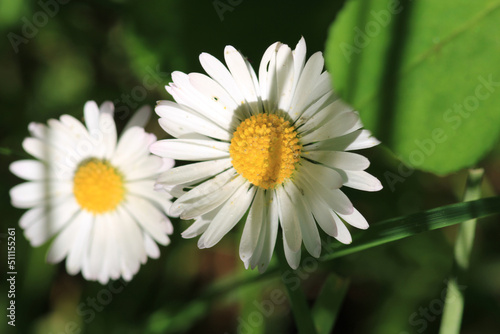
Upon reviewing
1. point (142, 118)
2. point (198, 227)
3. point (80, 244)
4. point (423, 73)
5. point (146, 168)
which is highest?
point (423, 73)

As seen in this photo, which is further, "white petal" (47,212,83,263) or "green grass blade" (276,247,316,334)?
"white petal" (47,212,83,263)

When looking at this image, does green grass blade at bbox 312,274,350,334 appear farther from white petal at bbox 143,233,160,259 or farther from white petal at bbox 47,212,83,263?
white petal at bbox 47,212,83,263

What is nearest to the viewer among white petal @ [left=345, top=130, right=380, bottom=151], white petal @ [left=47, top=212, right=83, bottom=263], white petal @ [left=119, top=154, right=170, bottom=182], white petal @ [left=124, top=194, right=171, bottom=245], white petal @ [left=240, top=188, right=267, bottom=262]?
white petal @ [left=345, top=130, right=380, bottom=151]

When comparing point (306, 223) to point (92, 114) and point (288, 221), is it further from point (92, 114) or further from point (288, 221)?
point (92, 114)

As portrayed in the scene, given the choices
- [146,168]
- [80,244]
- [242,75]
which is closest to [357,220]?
[242,75]

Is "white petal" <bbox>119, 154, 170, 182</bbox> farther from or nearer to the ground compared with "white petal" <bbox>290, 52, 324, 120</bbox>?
nearer to the ground

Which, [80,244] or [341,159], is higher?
[341,159]

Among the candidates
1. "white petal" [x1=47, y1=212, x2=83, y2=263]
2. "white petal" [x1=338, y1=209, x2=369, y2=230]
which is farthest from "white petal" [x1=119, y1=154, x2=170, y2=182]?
"white petal" [x1=338, y1=209, x2=369, y2=230]
